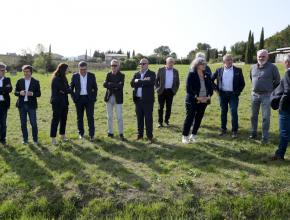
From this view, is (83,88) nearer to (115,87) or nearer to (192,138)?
(115,87)

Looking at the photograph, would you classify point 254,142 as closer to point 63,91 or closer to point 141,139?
point 141,139

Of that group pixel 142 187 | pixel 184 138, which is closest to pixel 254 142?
pixel 184 138

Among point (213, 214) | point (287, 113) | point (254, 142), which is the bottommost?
point (213, 214)

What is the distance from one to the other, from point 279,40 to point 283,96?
76841 millimetres

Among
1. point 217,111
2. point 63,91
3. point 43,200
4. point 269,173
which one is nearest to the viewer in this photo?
point 43,200

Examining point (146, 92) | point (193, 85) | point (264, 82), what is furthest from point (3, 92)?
point (264, 82)

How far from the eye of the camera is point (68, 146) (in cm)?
978

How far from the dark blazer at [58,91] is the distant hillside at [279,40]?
237ft

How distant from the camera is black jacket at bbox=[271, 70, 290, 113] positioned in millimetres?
7609

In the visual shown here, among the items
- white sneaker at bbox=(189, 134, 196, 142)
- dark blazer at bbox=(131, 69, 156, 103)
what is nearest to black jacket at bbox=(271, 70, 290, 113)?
white sneaker at bbox=(189, 134, 196, 142)

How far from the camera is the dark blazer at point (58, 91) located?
9664mm

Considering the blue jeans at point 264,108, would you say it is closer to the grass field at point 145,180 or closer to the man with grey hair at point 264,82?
the man with grey hair at point 264,82

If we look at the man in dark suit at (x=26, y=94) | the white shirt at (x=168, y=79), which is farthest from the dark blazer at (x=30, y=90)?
the white shirt at (x=168, y=79)

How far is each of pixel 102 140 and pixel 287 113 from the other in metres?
5.06
